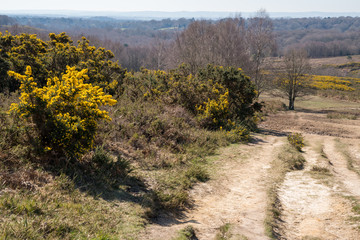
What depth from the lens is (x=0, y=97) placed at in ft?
28.2

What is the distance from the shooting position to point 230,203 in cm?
689

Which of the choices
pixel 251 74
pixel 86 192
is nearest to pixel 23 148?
pixel 86 192

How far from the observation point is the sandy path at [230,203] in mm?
5207

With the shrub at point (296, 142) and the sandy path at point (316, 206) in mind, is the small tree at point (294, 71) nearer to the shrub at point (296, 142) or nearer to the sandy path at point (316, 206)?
the shrub at point (296, 142)

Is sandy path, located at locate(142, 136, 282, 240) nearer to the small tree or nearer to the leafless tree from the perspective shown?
the leafless tree

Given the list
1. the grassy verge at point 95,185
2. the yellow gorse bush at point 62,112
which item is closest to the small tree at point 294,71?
the grassy verge at point 95,185

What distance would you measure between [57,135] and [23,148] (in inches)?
27.9

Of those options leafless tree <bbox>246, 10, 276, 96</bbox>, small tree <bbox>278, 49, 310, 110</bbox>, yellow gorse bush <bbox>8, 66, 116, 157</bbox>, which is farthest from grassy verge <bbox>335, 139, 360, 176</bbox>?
small tree <bbox>278, 49, 310, 110</bbox>

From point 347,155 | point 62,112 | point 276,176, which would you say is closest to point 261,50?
point 347,155

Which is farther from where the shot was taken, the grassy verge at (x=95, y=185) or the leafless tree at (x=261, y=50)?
the leafless tree at (x=261, y=50)

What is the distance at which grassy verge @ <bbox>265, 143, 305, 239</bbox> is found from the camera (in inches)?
225

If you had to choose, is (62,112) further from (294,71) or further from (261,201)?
(294,71)

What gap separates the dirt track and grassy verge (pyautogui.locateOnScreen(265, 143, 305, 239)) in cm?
13

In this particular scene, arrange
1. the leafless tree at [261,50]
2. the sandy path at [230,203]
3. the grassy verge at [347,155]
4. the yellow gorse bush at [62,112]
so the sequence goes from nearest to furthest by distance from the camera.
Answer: the sandy path at [230,203], the yellow gorse bush at [62,112], the grassy verge at [347,155], the leafless tree at [261,50]
